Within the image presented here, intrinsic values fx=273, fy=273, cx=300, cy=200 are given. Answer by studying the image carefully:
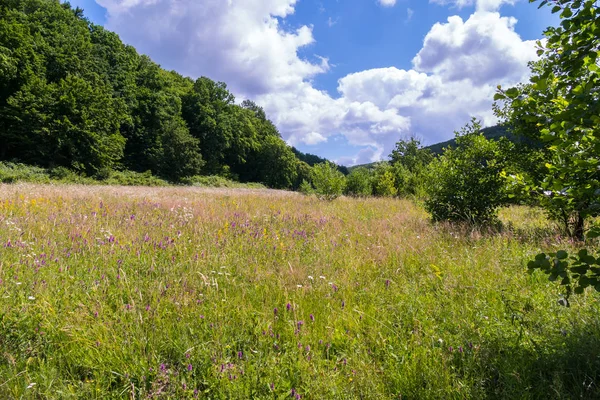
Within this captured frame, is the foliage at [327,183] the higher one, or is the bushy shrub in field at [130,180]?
the foliage at [327,183]

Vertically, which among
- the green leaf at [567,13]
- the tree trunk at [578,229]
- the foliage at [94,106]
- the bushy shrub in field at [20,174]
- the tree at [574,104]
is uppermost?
the foliage at [94,106]

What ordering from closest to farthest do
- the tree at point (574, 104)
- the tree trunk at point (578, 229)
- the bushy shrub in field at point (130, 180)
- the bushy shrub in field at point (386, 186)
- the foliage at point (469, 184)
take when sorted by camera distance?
the tree at point (574, 104) < the tree trunk at point (578, 229) < the foliage at point (469, 184) < the bushy shrub in field at point (386, 186) < the bushy shrub in field at point (130, 180)

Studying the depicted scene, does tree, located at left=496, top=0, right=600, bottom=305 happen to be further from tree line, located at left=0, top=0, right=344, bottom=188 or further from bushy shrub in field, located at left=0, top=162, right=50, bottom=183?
tree line, located at left=0, top=0, right=344, bottom=188

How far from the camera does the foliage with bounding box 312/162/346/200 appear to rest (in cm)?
1498

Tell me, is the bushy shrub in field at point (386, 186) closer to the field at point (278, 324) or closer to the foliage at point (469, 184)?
the foliage at point (469, 184)

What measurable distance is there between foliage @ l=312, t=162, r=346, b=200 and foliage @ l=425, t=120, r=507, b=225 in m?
7.37

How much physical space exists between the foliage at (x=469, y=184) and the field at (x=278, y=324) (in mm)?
2879

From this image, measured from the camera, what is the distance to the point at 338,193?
15141 mm

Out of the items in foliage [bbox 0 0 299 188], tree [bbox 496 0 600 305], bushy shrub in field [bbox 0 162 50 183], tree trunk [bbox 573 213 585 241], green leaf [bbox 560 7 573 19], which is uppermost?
foliage [bbox 0 0 299 188]

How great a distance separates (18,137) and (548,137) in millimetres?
40359

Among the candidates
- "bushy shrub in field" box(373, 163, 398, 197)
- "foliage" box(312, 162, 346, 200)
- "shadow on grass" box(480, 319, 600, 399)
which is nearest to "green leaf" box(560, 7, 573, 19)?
"shadow on grass" box(480, 319, 600, 399)

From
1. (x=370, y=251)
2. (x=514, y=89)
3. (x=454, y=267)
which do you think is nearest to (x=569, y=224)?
(x=454, y=267)

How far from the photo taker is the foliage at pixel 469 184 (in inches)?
270

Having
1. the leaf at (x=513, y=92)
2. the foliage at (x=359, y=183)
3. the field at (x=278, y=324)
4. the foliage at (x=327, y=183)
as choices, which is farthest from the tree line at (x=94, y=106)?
the leaf at (x=513, y=92)
